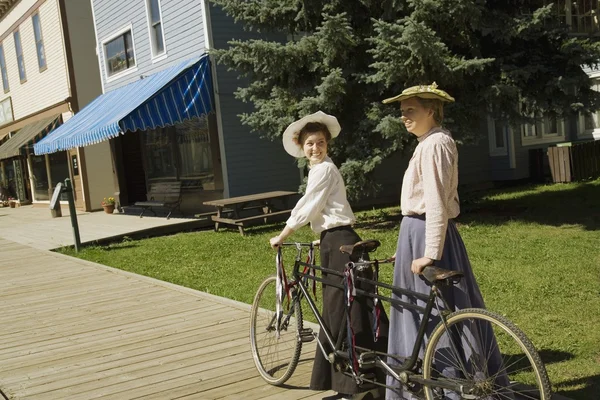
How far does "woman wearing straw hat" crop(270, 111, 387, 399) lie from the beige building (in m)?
18.8

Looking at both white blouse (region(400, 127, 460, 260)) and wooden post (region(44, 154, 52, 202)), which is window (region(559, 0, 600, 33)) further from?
white blouse (region(400, 127, 460, 260))

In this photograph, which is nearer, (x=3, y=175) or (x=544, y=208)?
(x=544, y=208)

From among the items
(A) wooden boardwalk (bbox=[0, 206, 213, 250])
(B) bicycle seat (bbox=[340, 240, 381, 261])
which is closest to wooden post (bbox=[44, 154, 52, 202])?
(A) wooden boardwalk (bbox=[0, 206, 213, 250])

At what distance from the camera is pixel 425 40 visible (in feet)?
34.5

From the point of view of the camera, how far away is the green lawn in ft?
17.0

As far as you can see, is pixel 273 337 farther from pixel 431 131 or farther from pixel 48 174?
pixel 48 174

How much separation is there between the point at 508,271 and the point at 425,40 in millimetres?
4306

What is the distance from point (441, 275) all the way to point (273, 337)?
1889mm

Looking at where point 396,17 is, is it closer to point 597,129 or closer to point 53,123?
point 597,129

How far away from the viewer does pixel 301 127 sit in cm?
438

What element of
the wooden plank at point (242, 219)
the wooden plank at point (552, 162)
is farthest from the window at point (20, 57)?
the wooden plank at point (552, 162)

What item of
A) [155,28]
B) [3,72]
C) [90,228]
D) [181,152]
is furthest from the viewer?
[3,72]

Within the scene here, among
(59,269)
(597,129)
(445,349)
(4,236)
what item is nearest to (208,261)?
(59,269)

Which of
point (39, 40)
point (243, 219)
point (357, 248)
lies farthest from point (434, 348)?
point (39, 40)
